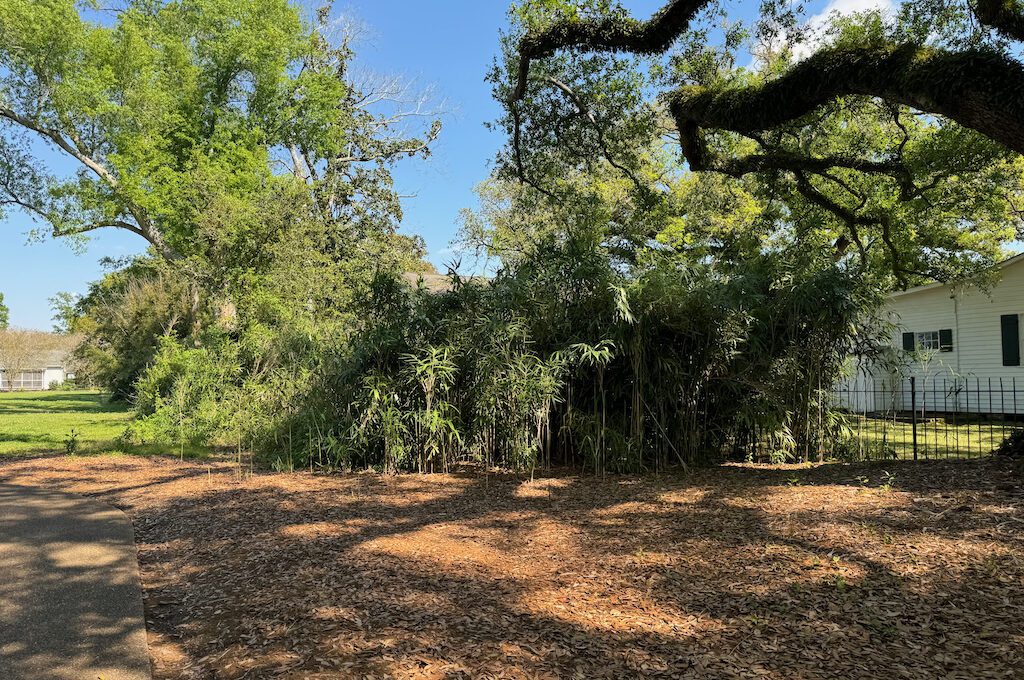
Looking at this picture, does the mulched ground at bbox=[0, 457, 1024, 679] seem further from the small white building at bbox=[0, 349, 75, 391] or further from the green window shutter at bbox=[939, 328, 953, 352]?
the small white building at bbox=[0, 349, 75, 391]

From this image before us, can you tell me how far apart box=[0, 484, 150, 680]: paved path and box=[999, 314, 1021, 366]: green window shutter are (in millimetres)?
17434

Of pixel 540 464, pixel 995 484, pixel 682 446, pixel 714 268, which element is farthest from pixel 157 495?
pixel 995 484

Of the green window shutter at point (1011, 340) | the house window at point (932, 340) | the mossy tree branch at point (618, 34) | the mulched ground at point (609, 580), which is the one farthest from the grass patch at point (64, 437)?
the house window at point (932, 340)

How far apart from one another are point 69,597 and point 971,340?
18.3m

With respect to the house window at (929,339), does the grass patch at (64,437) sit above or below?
below

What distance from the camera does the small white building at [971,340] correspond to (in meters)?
14.5

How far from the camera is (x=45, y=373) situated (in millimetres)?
65875

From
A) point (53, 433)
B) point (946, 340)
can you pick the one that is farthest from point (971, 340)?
point (53, 433)

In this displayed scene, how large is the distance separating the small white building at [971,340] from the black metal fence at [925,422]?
58 mm

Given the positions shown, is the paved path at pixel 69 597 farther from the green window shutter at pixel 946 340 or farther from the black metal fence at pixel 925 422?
the green window shutter at pixel 946 340

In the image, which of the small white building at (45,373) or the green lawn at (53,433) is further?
the small white building at (45,373)

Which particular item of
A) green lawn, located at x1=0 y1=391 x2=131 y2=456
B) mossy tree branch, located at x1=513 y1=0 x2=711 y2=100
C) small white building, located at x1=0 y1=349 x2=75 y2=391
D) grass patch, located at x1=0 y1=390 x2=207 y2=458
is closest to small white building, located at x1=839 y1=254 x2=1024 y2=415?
mossy tree branch, located at x1=513 y1=0 x2=711 y2=100

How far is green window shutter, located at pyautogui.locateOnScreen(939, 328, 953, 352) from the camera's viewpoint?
16.1 metres

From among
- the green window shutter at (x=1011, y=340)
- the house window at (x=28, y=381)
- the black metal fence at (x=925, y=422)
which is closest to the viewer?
the black metal fence at (x=925, y=422)
